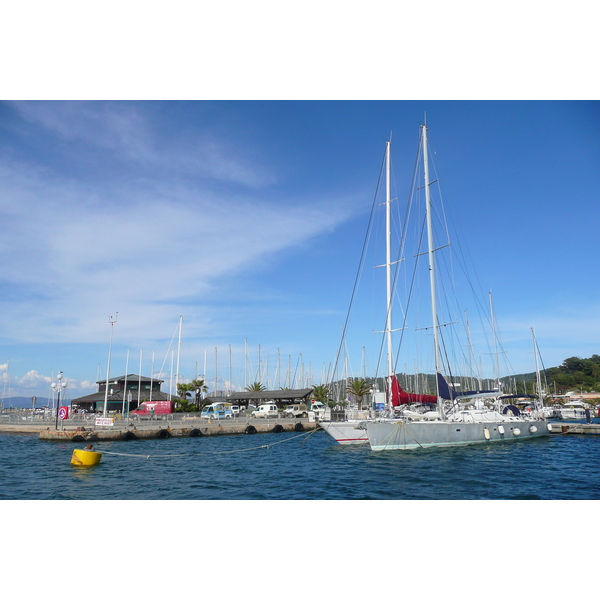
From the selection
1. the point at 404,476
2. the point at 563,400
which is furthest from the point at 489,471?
the point at 563,400

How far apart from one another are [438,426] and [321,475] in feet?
31.5

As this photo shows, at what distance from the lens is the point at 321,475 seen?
19.4 m

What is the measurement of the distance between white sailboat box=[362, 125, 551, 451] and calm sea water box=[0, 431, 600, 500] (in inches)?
27.5

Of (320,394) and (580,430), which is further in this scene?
(320,394)

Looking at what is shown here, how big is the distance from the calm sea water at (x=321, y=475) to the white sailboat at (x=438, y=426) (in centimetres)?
70

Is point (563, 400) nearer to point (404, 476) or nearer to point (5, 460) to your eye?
point (404, 476)

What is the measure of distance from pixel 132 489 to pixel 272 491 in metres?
5.70

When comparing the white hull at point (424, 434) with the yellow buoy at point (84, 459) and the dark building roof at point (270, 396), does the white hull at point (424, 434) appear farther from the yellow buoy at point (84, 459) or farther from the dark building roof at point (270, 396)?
the dark building roof at point (270, 396)

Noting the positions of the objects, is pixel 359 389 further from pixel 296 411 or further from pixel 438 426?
pixel 438 426

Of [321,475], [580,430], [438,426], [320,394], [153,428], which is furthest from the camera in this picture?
[320,394]

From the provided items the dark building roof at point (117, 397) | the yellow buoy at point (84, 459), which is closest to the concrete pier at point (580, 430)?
the yellow buoy at point (84, 459)

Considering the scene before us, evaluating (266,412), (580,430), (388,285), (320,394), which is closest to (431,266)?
(388,285)

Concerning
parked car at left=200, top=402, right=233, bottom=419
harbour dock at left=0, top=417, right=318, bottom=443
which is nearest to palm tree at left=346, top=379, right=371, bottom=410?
harbour dock at left=0, top=417, right=318, bottom=443

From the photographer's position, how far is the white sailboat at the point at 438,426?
2472cm
